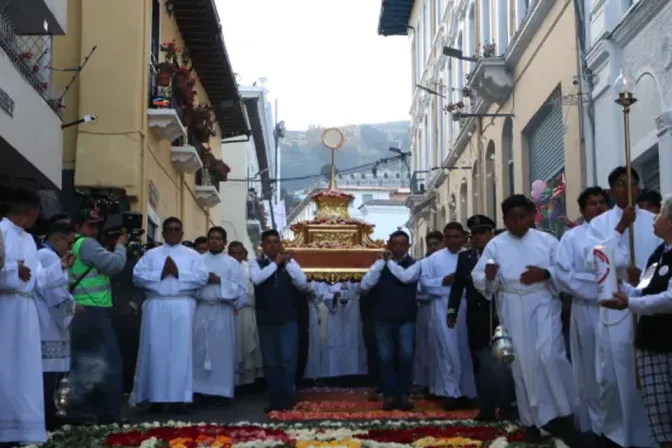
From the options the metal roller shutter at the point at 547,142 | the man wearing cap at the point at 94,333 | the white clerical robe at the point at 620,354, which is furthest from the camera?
the metal roller shutter at the point at 547,142

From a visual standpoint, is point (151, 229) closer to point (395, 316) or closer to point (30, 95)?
point (30, 95)

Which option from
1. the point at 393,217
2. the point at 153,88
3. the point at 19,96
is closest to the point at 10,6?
the point at 19,96

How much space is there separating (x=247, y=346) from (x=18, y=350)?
240 inches

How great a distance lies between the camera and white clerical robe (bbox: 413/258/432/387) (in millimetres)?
12055

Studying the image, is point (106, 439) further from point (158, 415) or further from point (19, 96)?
point (19, 96)

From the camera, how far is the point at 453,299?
401 inches

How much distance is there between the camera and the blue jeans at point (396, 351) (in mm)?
10945

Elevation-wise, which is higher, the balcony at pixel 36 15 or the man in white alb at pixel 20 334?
the balcony at pixel 36 15

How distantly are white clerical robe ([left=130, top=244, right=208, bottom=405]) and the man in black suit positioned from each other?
277 cm

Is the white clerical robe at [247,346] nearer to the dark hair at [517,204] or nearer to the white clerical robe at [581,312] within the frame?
the dark hair at [517,204]

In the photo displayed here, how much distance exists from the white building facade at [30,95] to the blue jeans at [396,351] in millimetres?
5407

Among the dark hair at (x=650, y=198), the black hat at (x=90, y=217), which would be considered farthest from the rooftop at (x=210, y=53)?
the dark hair at (x=650, y=198)

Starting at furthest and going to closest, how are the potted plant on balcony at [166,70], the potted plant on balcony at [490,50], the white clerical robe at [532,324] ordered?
the potted plant on balcony at [490,50] → the potted plant on balcony at [166,70] → the white clerical robe at [532,324]

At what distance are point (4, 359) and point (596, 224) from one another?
173 inches
